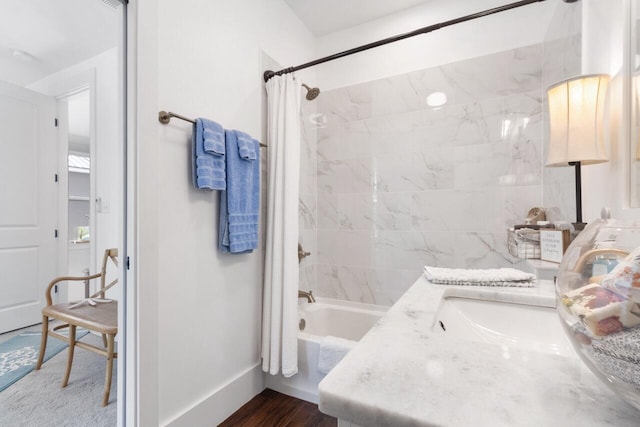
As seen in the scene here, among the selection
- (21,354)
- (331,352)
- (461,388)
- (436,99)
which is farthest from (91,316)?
(436,99)

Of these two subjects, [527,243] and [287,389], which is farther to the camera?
[287,389]

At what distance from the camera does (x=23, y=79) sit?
3.17 m

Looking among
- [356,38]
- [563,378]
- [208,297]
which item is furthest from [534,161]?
[208,297]

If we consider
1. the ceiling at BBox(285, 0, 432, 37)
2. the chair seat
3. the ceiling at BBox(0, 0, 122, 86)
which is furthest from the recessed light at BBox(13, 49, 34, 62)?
the ceiling at BBox(285, 0, 432, 37)

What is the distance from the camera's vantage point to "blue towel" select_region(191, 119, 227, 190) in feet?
4.81

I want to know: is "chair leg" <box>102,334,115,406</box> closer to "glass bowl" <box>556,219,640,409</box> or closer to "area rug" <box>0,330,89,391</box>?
"area rug" <box>0,330,89,391</box>

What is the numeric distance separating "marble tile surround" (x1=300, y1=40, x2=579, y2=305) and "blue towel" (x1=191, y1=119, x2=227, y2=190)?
41.3 inches

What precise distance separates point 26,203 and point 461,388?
4.05 metres

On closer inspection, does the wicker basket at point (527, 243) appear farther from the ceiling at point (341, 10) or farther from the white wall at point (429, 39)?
the ceiling at point (341, 10)

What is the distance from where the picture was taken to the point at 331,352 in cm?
179

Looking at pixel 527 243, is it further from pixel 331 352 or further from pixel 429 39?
pixel 429 39

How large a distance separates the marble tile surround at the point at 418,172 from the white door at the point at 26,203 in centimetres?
277

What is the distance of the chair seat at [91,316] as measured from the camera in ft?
5.85

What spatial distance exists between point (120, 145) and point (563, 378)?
1621 mm
